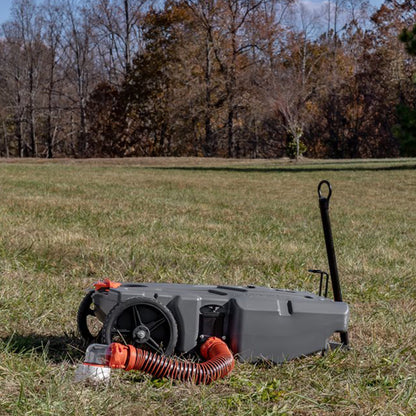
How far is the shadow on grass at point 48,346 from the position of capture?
89.4 inches

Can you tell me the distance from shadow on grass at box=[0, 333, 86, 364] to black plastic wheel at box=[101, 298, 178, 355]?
22cm

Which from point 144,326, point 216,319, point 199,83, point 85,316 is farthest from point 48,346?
point 199,83

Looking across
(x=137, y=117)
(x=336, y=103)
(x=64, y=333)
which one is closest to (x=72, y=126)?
(x=137, y=117)

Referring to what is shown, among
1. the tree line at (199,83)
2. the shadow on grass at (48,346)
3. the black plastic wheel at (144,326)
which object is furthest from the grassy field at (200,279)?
the tree line at (199,83)

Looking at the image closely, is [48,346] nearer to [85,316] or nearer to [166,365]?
[85,316]

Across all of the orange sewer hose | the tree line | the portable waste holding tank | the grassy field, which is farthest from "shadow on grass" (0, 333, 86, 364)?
the tree line

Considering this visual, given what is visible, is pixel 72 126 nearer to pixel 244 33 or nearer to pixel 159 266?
pixel 244 33

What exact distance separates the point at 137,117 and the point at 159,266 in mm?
29933

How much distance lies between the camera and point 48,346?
239 cm

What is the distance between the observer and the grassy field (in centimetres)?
195

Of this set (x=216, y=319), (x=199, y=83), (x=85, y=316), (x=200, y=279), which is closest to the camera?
(x=216, y=319)

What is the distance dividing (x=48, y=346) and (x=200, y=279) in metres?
1.39

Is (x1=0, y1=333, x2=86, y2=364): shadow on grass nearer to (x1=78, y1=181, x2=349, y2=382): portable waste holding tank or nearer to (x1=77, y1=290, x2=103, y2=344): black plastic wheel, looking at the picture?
(x1=77, y1=290, x2=103, y2=344): black plastic wheel

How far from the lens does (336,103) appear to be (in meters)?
34.0
